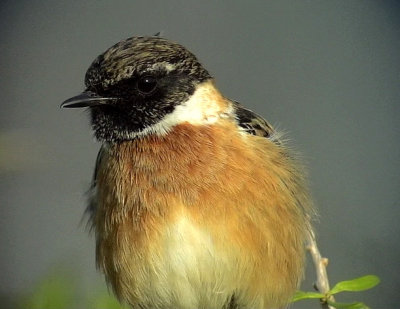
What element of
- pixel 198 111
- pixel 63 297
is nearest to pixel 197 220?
pixel 198 111

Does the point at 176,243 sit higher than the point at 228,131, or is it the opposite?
the point at 228,131

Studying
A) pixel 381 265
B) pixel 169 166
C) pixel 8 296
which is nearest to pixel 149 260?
pixel 169 166

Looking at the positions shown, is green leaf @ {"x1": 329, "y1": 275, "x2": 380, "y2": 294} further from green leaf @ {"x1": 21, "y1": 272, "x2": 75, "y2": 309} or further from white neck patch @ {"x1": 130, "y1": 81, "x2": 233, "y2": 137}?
green leaf @ {"x1": 21, "y1": 272, "x2": 75, "y2": 309}

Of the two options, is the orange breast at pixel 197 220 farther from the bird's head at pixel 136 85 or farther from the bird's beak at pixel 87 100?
the bird's beak at pixel 87 100

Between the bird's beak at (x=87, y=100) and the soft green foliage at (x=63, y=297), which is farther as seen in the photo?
the soft green foliage at (x=63, y=297)

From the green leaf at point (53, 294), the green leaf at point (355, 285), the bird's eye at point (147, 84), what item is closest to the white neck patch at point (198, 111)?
the bird's eye at point (147, 84)

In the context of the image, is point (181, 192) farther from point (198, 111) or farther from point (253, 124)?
point (253, 124)

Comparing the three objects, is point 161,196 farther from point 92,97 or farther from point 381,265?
point 381,265
